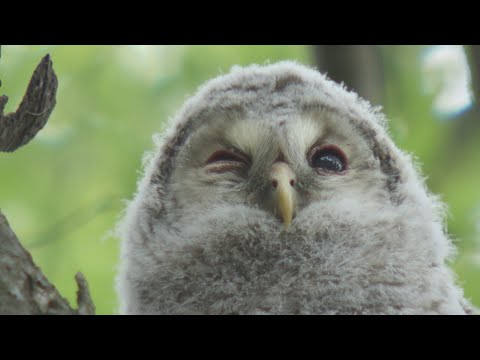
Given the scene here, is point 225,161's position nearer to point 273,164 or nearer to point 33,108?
point 273,164

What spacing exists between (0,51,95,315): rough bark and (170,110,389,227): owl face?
0.80m

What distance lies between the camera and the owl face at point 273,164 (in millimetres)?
2617

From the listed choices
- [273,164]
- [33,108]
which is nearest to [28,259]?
[33,108]

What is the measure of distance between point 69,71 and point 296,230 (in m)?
2.56

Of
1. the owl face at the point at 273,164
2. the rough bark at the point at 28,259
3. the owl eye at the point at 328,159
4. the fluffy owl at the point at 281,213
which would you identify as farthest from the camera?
the owl eye at the point at 328,159

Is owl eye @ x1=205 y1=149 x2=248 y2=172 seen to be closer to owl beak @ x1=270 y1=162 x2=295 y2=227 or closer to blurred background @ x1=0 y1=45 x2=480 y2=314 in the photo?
owl beak @ x1=270 y1=162 x2=295 y2=227

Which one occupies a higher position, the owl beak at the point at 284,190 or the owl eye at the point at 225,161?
the owl eye at the point at 225,161

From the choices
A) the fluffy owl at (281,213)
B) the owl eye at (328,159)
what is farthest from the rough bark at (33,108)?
the owl eye at (328,159)

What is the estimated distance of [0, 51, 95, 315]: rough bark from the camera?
1.83m

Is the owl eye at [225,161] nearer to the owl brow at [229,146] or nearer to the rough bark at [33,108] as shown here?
the owl brow at [229,146]

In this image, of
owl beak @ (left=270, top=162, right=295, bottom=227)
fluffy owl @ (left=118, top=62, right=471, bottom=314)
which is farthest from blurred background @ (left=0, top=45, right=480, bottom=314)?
owl beak @ (left=270, top=162, right=295, bottom=227)

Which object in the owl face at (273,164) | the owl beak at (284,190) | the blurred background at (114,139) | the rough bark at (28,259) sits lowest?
the rough bark at (28,259)

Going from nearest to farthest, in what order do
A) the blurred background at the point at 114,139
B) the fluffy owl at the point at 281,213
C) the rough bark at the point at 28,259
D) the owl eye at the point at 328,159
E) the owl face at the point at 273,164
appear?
the rough bark at the point at 28,259, the fluffy owl at the point at 281,213, the owl face at the point at 273,164, the owl eye at the point at 328,159, the blurred background at the point at 114,139
